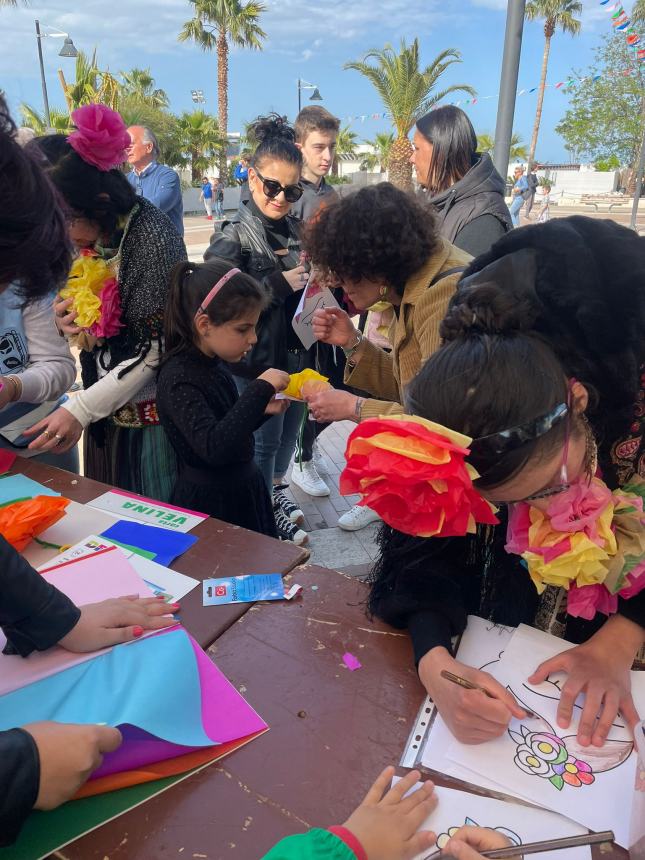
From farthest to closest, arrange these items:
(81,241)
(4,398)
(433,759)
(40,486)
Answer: (81,241)
(4,398)
(40,486)
(433,759)

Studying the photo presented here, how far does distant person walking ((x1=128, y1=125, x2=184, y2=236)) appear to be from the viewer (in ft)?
16.1

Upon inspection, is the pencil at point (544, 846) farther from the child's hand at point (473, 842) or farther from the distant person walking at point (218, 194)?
the distant person walking at point (218, 194)

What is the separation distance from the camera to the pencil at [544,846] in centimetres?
74

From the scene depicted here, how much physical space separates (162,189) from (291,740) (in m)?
4.82

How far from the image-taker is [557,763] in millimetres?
889

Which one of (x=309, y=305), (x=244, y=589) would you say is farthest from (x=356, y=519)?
(x=244, y=589)

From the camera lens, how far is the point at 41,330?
6.57ft

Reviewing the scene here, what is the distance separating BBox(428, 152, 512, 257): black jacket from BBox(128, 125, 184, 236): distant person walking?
2681 mm

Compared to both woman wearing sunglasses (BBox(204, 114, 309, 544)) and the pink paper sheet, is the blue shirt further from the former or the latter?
the pink paper sheet

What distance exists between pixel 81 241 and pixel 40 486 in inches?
32.3

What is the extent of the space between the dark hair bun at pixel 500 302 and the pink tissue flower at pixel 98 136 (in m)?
1.37

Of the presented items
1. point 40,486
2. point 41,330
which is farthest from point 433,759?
point 41,330

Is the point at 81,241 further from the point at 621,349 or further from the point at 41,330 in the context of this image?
the point at 621,349

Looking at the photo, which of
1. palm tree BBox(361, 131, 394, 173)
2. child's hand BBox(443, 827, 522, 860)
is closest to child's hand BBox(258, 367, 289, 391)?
child's hand BBox(443, 827, 522, 860)
